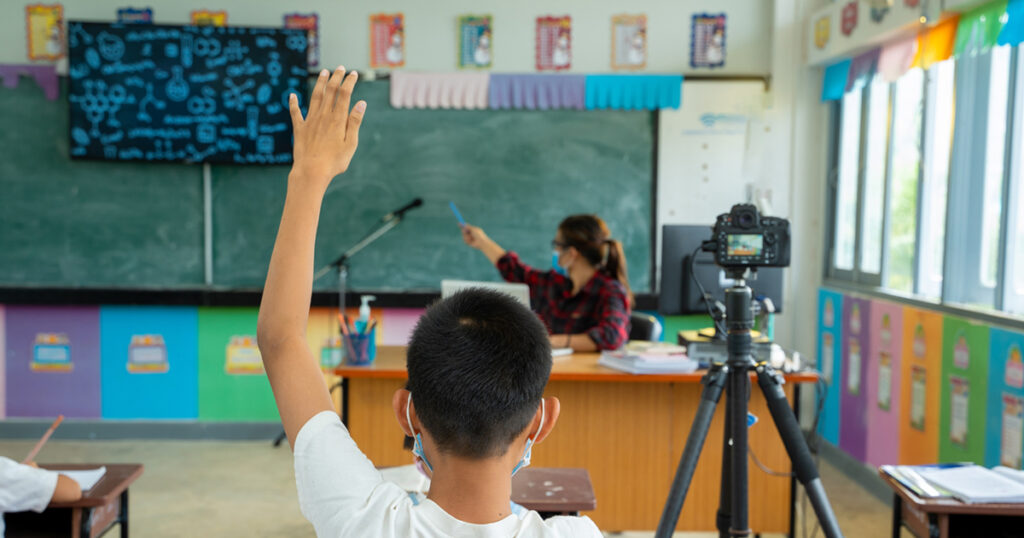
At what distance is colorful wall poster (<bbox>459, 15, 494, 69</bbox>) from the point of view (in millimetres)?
4348

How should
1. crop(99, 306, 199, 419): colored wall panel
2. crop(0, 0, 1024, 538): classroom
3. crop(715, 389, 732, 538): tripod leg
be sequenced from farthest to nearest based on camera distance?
crop(99, 306, 199, 419): colored wall panel < crop(0, 0, 1024, 538): classroom < crop(715, 389, 732, 538): tripod leg

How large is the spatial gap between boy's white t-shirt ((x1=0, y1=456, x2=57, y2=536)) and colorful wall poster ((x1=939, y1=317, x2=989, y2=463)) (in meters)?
2.88

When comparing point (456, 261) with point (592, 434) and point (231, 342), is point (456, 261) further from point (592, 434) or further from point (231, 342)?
point (592, 434)

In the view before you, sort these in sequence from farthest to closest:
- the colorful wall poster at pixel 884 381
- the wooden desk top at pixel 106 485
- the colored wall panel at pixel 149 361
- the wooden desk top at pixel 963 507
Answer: the colored wall panel at pixel 149 361 < the colorful wall poster at pixel 884 381 < the wooden desk top at pixel 106 485 < the wooden desk top at pixel 963 507

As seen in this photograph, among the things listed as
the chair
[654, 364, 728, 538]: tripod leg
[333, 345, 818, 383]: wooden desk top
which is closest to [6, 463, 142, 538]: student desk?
[333, 345, 818, 383]: wooden desk top

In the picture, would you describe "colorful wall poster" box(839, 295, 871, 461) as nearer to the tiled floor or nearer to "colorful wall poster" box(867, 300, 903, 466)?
"colorful wall poster" box(867, 300, 903, 466)

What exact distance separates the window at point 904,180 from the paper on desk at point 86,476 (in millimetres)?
3143

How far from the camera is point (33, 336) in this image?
446 centimetres

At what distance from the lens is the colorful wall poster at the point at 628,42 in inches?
171

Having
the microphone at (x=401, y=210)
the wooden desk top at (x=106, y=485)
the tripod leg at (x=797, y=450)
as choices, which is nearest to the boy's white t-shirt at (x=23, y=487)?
the wooden desk top at (x=106, y=485)

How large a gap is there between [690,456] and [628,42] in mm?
2745

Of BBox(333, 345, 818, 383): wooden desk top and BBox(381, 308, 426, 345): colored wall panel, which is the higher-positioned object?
BBox(333, 345, 818, 383): wooden desk top

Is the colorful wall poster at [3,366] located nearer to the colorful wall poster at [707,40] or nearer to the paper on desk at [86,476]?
the paper on desk at [86,476]

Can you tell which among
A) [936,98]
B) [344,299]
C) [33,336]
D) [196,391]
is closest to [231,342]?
[196,391]
